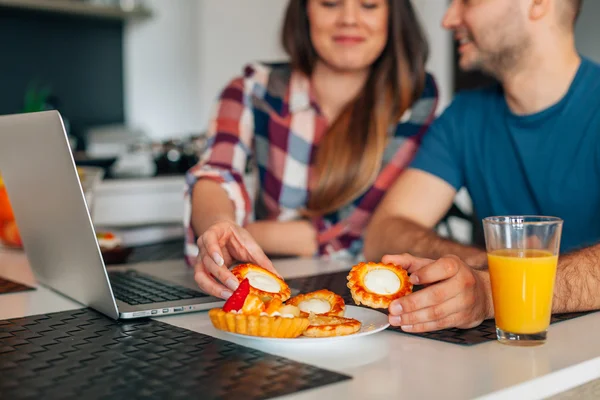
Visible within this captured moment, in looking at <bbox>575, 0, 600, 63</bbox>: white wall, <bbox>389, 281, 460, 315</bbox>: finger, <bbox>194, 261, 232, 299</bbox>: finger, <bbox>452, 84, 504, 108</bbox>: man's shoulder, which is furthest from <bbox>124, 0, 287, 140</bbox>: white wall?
<bbox>389, 281, 460, 315</bbox>: finger

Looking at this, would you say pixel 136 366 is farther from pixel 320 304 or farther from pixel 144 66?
pixel 144 66

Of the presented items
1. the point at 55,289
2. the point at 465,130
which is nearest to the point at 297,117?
the point at 465,130

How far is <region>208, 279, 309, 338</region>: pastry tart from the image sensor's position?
2.92 ft

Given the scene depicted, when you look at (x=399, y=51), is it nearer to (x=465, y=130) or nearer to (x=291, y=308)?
(x=465, y=130)

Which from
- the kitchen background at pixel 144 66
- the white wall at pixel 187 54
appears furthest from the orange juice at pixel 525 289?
the white wall at pixel 187 54

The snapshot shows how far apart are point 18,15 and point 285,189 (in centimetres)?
255

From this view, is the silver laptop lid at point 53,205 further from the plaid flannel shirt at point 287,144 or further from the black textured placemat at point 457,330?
the plaid flannel shirt at point 287,144

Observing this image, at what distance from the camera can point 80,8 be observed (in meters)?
3.88

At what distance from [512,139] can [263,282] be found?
3.16 feet

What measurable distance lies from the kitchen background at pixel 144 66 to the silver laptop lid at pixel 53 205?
2.29 m

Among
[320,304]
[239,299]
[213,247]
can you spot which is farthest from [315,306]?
[213,247]

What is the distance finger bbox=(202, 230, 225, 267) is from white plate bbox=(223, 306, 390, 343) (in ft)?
0.54

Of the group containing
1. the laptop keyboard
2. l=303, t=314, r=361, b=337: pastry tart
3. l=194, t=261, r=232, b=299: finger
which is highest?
l=303, t=314, r=361, b=337: pastry tart

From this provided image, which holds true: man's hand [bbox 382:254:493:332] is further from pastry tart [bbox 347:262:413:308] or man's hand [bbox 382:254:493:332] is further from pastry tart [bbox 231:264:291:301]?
pastry tart [bbox 231:264:291:301]
